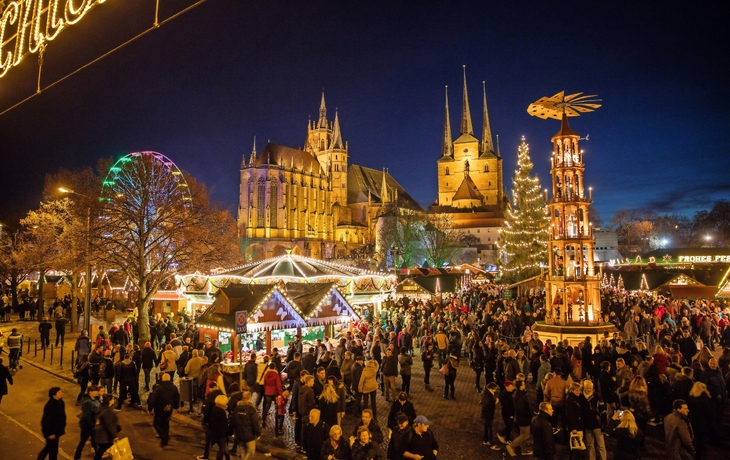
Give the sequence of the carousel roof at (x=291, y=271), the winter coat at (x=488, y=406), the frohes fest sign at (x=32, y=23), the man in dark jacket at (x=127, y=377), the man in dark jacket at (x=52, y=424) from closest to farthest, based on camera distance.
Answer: the frohes fest sign at (x=32, y=23), the man in dark jacket at (x=52, y=424), the winter coat at (x=488, y=406), the man in dark jacket at (x=127, y=377), the carousel roof at (x=291, y=271)

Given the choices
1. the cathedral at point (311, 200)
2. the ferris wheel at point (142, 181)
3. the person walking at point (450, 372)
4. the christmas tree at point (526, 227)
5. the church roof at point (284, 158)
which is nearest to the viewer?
the person walking at point (450, 372)

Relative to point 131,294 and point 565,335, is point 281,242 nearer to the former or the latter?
point 131,294

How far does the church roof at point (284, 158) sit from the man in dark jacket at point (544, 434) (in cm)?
7567

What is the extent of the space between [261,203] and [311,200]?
10407 mm

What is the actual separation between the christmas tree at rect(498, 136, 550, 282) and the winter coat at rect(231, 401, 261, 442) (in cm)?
3118

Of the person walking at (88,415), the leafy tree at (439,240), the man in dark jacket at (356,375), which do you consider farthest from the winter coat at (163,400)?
the leafy tree at (439,240)

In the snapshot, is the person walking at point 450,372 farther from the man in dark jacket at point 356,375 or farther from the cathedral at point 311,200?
the cathedral at point 311,200

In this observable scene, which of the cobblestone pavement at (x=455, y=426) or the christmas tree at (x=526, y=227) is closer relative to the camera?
the cobblestone pavement at (x=455, y=426)

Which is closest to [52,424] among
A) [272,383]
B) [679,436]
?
[272,383]

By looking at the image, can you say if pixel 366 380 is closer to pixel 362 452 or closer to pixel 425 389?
pixel 425 389

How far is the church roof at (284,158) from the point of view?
8125 centimetres

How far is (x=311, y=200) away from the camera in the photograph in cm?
8500

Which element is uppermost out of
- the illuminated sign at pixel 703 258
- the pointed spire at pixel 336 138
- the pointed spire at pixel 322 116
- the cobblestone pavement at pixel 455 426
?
the pointed spire at pixel 322 116

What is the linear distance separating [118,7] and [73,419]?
8.70 metres
